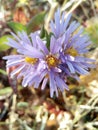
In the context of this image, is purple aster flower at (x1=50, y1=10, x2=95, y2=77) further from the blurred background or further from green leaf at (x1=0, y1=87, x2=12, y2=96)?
green leaf at (x1=0, y1=87, x2=12, y2=96)

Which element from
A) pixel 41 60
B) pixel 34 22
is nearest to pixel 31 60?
pixel 41 60

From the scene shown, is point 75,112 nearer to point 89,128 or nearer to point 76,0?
point 89,128

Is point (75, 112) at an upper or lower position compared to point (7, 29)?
lower

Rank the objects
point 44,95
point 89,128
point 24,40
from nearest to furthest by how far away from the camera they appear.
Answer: point 24,40
point 89,128
point 44,95

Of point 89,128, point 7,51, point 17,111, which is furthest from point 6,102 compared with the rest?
point 89,128

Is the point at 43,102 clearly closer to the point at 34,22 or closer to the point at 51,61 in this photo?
the point at 34,22

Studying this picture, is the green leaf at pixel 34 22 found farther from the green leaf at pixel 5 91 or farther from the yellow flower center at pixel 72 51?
the yellow flower center at pixel 72 51

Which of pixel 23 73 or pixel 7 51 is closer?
pixel 23 73

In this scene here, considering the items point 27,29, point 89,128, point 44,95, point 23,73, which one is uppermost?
point 27,29

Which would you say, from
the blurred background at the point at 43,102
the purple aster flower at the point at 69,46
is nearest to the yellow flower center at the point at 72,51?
the purple aster flower at the point at 69,46
